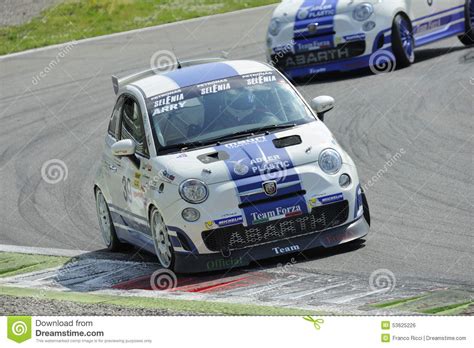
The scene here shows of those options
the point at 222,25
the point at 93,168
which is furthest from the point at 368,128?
the point at 222,25

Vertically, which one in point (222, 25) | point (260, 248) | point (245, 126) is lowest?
point (222, 25)

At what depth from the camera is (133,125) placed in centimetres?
1170

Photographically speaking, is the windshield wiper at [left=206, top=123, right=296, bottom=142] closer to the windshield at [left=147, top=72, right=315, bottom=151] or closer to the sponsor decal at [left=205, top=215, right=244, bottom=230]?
the windshield at [left=147, top=72, right=315, bottom=151]

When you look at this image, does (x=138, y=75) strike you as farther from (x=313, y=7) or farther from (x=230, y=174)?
(x=313, y=7)

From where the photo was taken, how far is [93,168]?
1619 centimetres

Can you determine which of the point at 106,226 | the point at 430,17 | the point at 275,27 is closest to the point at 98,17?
the point at 275,27

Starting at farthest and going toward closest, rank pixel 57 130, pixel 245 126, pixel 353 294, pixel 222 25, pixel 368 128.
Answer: pixel 222 25 < pixel 57 130 < pixel 368 128 < pixel 245 126 < pixel 353 294

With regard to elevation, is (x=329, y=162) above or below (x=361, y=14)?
above

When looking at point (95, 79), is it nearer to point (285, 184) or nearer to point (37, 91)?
point (37, 91)

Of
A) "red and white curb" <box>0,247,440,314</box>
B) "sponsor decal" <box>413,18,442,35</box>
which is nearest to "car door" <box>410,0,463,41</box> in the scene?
"sponsor decal" <box>413,18,442,35</box>

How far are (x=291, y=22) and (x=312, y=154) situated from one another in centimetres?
922

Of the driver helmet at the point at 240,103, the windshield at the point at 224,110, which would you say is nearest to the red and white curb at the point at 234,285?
the windshield at the point at 224,110

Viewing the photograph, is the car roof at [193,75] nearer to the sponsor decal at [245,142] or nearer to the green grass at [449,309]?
the sponsor decal at [245,142]

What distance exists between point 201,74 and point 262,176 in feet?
5.88
